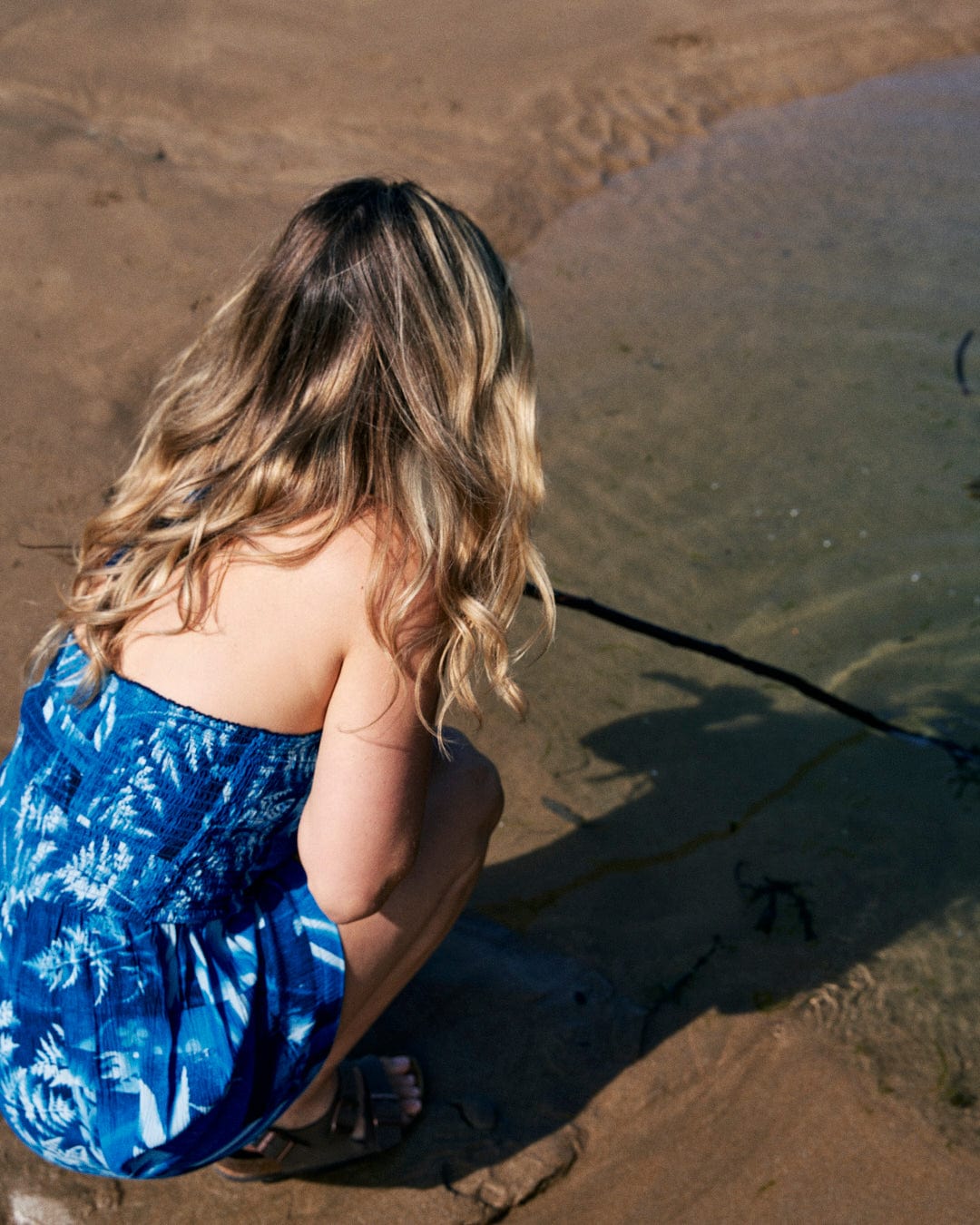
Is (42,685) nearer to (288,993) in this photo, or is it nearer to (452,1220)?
(288,993)

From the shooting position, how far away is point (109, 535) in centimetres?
178

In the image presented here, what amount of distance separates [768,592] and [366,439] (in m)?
2.09

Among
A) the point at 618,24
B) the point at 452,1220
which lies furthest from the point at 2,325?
the point at 618,24

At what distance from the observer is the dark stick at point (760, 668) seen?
2447 millimetres

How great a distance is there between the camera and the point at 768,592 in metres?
3.47

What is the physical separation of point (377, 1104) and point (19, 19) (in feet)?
18.2

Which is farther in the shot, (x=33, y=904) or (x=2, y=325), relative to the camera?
(x=2, y=325)

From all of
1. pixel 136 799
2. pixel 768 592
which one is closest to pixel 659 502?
pixel 768 592

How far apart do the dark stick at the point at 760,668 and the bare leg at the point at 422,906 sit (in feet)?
1.41

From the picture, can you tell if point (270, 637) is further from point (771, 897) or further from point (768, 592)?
point (768, 592)

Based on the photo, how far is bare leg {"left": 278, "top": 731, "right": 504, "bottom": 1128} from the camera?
1858 millimetres

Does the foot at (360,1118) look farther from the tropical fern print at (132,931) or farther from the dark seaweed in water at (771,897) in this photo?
the dark seaweed in water at (771,897)

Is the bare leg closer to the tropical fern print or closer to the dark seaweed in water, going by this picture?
the tropical fern print

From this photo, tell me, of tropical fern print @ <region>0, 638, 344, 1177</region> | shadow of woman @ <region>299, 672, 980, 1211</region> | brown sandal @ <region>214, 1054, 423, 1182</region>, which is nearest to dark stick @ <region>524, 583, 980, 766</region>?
shadow of woman @ <region>299, 672, 980, 1211</region>
